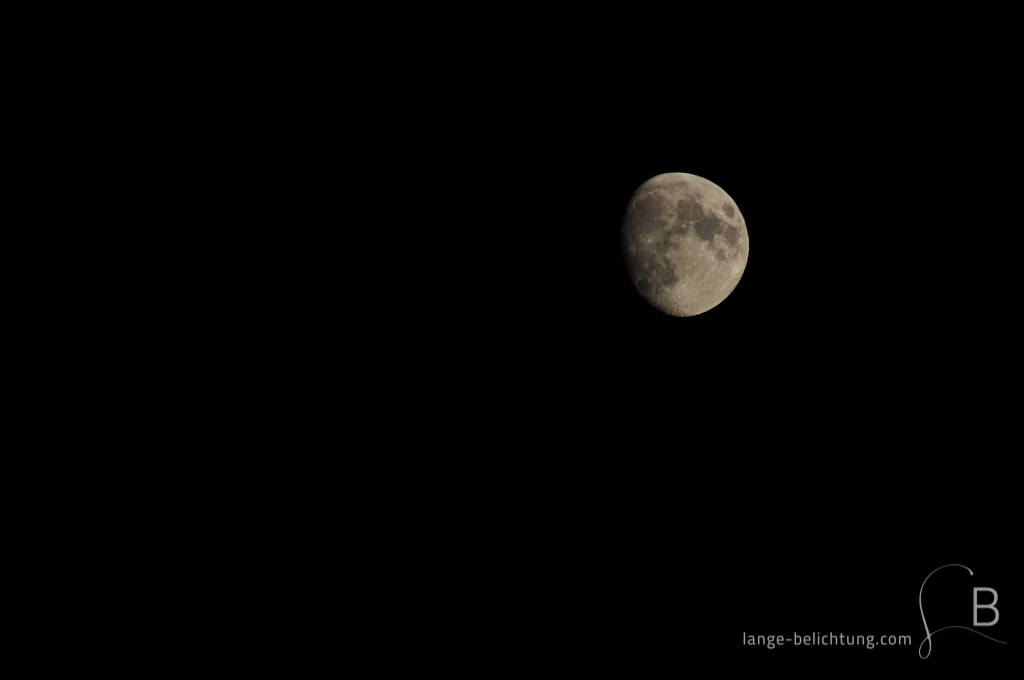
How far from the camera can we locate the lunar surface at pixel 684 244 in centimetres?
506

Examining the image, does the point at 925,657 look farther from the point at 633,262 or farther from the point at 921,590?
the point at 633,262

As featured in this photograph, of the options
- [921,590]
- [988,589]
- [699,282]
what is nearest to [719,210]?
[699,282]

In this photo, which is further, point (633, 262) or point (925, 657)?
point (633, 262)

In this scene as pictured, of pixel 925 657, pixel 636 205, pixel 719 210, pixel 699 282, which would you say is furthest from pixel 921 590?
pixel 636 205

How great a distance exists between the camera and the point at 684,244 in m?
5.04

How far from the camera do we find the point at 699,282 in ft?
16.8

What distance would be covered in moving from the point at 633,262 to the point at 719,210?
759 millimetres

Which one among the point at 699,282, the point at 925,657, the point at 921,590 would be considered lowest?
the point at 925,657

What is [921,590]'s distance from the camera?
195 inches

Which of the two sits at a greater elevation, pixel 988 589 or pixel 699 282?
pixel 699 282

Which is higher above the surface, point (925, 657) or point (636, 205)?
point (636, 205)

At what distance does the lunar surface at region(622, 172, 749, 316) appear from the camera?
5062 millimetres

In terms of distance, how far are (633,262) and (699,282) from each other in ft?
1.72

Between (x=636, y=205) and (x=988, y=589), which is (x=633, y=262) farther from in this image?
(x=988, y=589)
